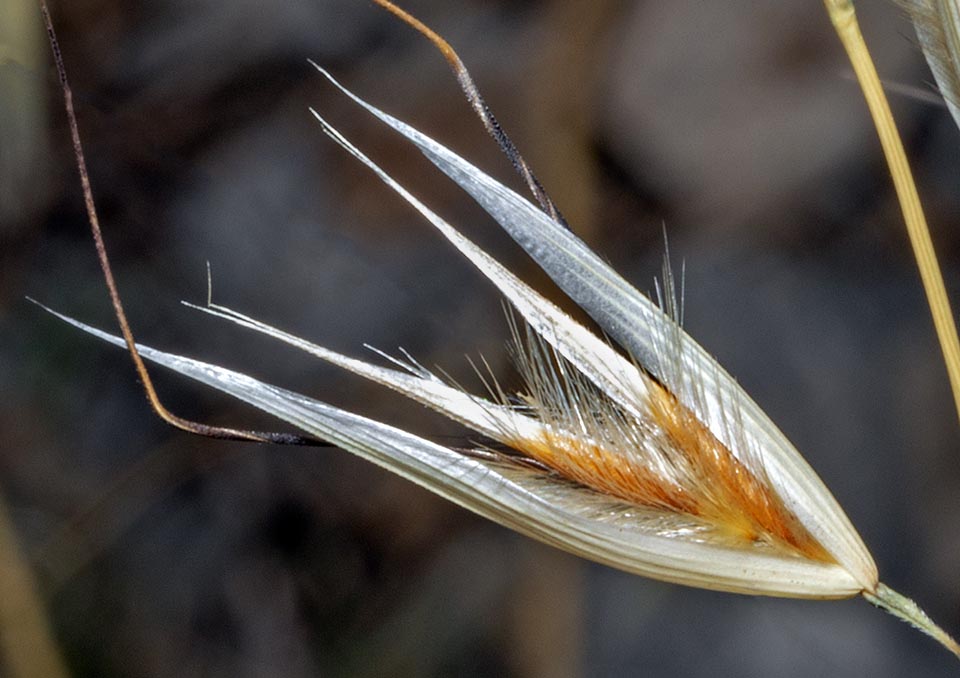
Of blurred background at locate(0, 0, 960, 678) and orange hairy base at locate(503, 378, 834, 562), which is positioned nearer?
orange hairy base at locate(503, 378, 834, 562)

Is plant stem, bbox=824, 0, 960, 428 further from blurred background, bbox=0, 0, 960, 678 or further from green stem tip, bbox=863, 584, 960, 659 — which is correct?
blurred background, bbox=0, 0, 960, 678

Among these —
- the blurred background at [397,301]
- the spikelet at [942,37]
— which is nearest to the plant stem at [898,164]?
the spikelet at [942,37]

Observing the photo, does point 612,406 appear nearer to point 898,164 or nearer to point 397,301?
point 898,164

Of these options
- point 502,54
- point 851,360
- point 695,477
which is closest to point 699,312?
point 851,360

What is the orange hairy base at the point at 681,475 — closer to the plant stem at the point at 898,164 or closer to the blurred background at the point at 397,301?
the plant stem at the point at 898,164

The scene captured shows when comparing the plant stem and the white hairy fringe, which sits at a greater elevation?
the plant stem

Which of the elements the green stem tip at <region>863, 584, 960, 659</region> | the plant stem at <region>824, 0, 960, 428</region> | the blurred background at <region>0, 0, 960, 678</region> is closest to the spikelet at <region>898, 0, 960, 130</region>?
the plant stem at <region>824, 0, 960, 428</region>
